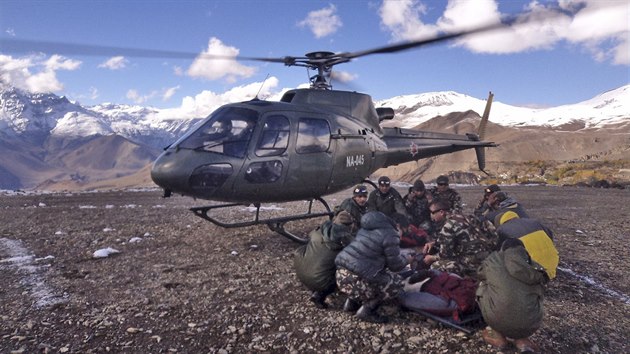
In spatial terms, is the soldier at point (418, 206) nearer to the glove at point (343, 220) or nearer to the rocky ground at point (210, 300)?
the rocky ground at point (210, 300)

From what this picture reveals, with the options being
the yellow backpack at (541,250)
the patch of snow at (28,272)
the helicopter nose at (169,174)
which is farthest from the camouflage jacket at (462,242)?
the patch of snow at (28,272)

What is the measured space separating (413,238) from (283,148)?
11.7 feet

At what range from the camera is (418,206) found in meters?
9.56

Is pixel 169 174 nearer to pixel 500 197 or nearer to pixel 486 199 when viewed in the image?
pixel 500 197

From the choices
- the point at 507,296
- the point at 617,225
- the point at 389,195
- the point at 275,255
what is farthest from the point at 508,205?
the point at 617,225

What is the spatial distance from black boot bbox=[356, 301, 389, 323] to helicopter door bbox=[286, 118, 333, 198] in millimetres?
2945

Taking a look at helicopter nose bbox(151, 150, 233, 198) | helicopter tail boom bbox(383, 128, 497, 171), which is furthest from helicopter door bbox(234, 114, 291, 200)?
helicopter tail boom bbox(383, 128, 497, 171)

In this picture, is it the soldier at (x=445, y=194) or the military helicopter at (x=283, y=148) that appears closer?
the military helicopter at (x=283, y=148)

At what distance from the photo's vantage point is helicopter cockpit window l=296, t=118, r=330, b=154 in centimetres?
720

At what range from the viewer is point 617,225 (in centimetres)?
1144

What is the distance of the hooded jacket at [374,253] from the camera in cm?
466

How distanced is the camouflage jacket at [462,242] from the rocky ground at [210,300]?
1.14 m

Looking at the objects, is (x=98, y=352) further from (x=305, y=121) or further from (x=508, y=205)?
(x=508, y=205)

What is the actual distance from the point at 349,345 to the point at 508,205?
4735 millimetres
